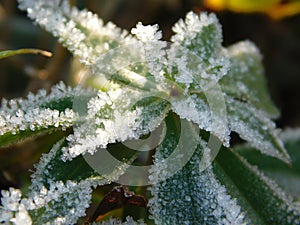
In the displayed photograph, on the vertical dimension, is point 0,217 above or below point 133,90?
below

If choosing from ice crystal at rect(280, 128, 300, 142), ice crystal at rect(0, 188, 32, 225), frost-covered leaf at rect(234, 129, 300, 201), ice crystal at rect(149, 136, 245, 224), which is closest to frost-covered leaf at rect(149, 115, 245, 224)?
ice crystal at rect(149, 136, 245, 224)

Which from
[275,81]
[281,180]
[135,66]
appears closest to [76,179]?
[135,66]

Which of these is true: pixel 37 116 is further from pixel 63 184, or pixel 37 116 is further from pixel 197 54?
pixel 197 54

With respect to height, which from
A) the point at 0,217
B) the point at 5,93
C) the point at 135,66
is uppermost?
the point at 135,66

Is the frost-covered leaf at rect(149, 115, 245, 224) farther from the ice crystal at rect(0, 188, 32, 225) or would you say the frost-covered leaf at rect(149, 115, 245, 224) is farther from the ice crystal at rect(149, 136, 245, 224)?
the ice crystal at rect(0, 188, 32, 225)

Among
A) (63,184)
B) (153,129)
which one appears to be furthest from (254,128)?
(63,184)

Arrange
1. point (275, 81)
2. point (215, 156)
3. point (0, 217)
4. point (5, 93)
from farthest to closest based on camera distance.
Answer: point (275, 81) → point (5, 93) → point (215, 156) → point (0, 217)

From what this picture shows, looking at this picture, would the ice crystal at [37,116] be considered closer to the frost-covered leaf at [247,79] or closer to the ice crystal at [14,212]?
the ice crystal at [14,212]

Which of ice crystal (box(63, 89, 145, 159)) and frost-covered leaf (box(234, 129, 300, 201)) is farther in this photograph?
frost-covered leaf (box(234, 129, 300, 201))

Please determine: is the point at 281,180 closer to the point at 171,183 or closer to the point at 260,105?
the point at 260,105
